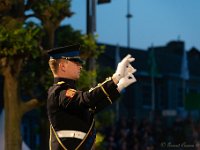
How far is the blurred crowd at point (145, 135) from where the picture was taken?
14.4 meters

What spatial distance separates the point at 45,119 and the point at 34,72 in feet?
3.33

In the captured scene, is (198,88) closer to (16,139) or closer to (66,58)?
(16,139)

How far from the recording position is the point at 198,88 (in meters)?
41.9

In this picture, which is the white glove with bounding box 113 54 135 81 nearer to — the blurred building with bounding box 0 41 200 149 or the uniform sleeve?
the uniform sleeve

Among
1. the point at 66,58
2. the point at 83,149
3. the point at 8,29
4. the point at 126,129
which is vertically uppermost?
the point at 8,29

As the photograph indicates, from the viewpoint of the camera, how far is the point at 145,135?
15.9 metres

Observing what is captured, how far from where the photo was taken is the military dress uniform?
12.9 feet

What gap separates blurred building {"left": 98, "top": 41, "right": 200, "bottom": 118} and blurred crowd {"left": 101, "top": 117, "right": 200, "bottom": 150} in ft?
47.9

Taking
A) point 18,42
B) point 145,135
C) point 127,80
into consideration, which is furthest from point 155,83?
point 127,80

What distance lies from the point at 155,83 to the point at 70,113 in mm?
34713

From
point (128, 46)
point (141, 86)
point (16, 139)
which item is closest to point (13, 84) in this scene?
point (16, 139)

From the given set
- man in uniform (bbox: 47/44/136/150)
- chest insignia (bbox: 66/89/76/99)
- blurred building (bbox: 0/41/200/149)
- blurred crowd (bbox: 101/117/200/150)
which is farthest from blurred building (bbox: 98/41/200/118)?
chest insignia (bbox: 66/89/76/99)

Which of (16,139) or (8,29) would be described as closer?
(8,29)

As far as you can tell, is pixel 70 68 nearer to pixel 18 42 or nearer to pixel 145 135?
pixel 18 42
